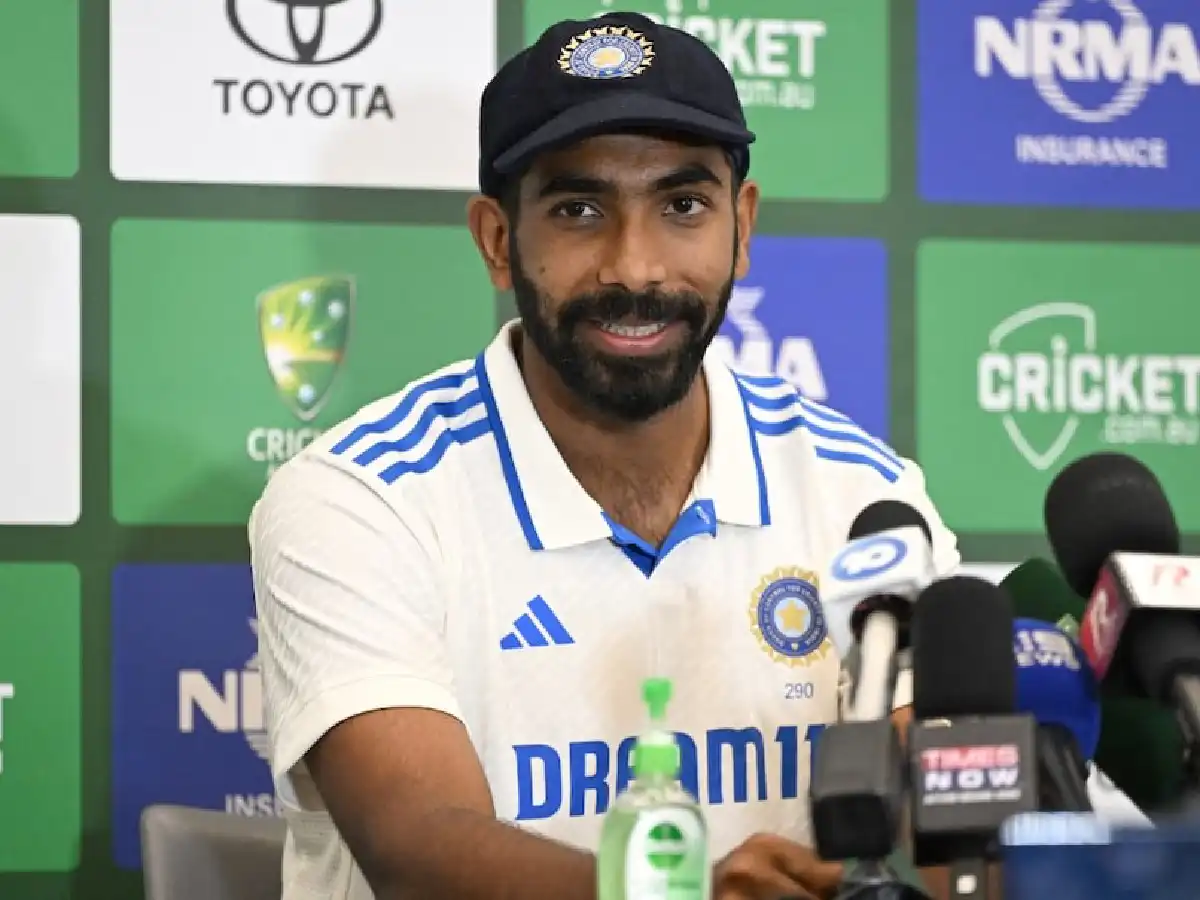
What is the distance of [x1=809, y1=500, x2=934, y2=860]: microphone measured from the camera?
91 centimetres

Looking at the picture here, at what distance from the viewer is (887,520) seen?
1131mm

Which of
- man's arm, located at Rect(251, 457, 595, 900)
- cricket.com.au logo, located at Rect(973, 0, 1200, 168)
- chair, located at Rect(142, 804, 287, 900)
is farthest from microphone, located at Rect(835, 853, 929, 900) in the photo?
cricket.com.au logo, located at Rect(973, 0, 1200, 168)

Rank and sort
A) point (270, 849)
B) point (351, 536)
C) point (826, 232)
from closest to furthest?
point (351, 536), point (270, 849), point (826, 232)

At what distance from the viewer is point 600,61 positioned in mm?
1805

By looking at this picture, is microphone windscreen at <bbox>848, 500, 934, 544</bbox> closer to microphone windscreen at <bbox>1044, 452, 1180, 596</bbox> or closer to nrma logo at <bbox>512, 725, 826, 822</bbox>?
microphone windscreen at <bbox>1044, 452, 1180, 596</bbox>

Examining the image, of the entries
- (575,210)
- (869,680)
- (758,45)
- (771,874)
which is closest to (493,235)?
(575,210)

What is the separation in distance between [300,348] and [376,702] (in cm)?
82

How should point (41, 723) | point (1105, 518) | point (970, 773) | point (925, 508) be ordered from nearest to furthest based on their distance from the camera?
point (970, 773) → point (1105, 518) → point (925, 508) → point (41, 723)

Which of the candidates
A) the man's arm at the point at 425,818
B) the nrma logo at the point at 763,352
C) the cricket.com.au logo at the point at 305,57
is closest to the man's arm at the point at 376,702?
the man's arm at the point at 425,818

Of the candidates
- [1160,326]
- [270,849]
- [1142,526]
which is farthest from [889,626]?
[1160,326]

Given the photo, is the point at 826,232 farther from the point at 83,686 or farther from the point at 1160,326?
the point at 83,686

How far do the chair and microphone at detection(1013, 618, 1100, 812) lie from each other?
1153 mm

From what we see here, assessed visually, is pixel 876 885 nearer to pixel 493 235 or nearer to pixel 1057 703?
pixel 1057 703

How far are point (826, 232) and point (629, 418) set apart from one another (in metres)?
0.69
